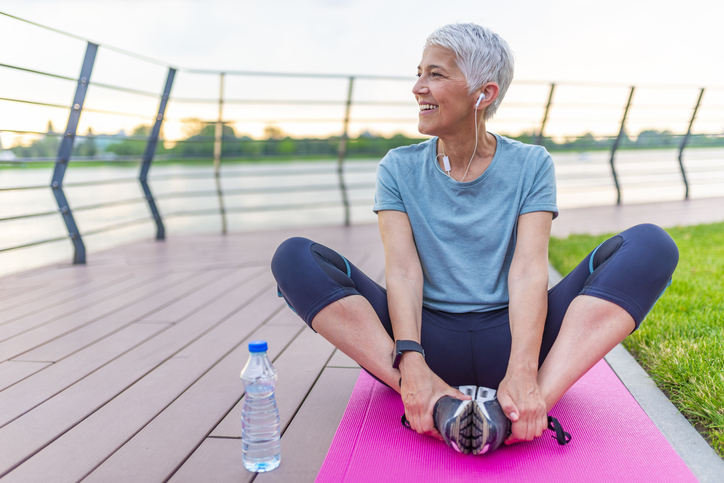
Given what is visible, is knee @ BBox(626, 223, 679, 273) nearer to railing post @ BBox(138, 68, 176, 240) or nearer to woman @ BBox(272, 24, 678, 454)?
woman @ BBox(272, 24, 678, 454)

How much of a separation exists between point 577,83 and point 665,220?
1.50m

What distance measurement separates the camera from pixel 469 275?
1.37 metres

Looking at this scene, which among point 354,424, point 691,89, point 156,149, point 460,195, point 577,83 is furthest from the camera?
point 691,89

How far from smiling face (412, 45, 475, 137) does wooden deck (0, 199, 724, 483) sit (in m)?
0.79

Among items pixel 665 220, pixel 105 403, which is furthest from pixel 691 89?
pixel 105 403

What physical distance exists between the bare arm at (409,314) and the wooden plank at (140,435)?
0.51m

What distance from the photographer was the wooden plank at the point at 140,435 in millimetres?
1076

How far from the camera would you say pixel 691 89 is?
5453 millimetres

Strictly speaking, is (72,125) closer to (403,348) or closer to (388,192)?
(388,192)

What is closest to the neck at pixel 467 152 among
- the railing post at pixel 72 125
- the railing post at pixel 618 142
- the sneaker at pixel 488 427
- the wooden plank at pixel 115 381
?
the sneaker at pixel 488 427

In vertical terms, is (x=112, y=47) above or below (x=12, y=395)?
above

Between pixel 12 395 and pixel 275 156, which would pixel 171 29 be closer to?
pixel 275 156

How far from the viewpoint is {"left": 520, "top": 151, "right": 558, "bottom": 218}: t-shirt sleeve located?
51.8 inches

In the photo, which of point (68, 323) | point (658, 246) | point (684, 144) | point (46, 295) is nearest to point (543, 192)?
point (658, 246)
